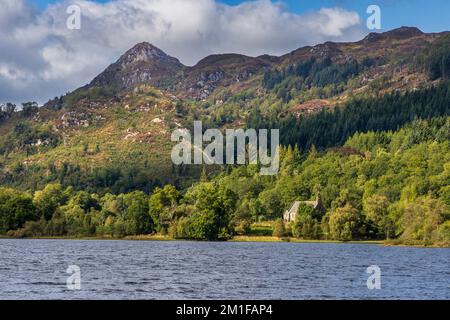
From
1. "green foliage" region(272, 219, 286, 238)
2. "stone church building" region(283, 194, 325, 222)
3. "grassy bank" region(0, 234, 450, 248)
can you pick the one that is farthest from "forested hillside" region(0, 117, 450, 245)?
"stone church building" region(283, 194, 325, 222)

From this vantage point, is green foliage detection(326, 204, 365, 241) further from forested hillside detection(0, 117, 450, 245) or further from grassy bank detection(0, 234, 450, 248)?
grassy bank detection(0, 234, 450, 248)

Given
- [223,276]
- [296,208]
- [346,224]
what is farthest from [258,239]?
[223,276]

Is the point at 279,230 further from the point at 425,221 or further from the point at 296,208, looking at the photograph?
the point at 425,221

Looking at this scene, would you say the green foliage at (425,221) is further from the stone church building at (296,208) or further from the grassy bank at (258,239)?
the stone church building at (296,208)

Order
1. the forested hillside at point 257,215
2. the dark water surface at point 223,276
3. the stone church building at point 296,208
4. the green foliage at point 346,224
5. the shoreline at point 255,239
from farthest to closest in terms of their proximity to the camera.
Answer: the stone church building at point 296,208
the green foliage at point 346,224
the shoreline at point 255,239
the forested hillside at point 257,215
the dark water surface at point 223,276

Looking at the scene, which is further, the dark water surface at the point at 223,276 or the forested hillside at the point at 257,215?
the forested hillside at the point at 257,215

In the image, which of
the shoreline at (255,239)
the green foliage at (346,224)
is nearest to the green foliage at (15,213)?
the shoreline at (255,239)

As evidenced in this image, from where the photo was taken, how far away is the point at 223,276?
74625 millimetres

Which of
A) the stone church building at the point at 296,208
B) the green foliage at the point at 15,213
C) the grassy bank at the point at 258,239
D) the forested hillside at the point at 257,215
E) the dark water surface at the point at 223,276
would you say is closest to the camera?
the dark water surface at the point at 223,276

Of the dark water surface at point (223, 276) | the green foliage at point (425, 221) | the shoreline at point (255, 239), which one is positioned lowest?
the shoreline at point (255, 239)

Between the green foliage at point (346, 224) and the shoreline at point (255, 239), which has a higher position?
the green foliage at point (346, 224)

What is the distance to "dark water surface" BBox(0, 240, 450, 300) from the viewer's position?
195 feet

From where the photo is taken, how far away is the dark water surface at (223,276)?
59562 millimetres

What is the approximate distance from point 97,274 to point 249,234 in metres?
98.5
